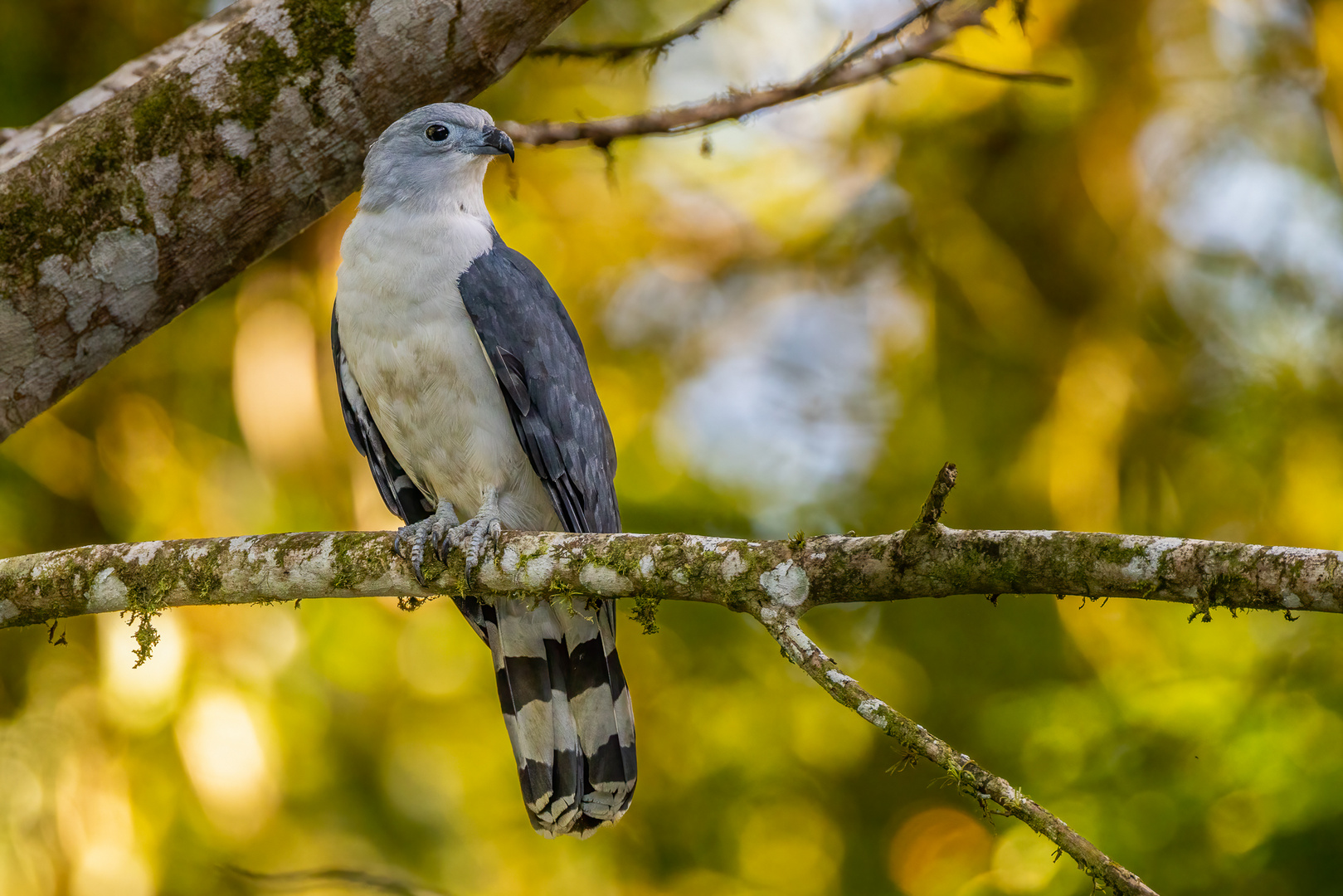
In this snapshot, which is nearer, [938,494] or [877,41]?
[938,494]

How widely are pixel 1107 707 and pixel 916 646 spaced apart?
1.61 metres

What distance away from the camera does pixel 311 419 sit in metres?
7.65

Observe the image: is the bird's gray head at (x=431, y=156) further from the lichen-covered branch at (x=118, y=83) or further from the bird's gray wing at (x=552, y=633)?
the lichen-covered branch at (x=118, y=83)

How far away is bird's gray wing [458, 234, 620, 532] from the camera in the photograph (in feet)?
13.0

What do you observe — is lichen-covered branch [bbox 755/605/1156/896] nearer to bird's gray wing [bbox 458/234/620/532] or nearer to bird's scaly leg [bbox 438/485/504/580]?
bird's scaly leg [bbox 438/485/504/580]

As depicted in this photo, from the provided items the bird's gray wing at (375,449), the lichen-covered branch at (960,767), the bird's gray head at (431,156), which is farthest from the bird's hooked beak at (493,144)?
the lichen-covered branch at (960,767)

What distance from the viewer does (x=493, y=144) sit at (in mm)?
A: 4215

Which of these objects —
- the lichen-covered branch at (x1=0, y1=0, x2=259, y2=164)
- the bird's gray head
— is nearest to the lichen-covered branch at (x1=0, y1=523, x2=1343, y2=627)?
the bird's gray head

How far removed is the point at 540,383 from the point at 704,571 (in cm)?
160

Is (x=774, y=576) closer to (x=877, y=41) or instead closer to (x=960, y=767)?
(x=960, y=767)

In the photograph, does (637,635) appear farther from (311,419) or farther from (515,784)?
(311,419)

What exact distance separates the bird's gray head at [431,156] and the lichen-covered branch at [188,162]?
33 cm

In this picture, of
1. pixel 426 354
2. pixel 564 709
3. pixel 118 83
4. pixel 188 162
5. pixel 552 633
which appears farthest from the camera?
pixel 118 83

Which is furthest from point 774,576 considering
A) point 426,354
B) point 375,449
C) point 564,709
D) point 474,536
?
point 375,449
